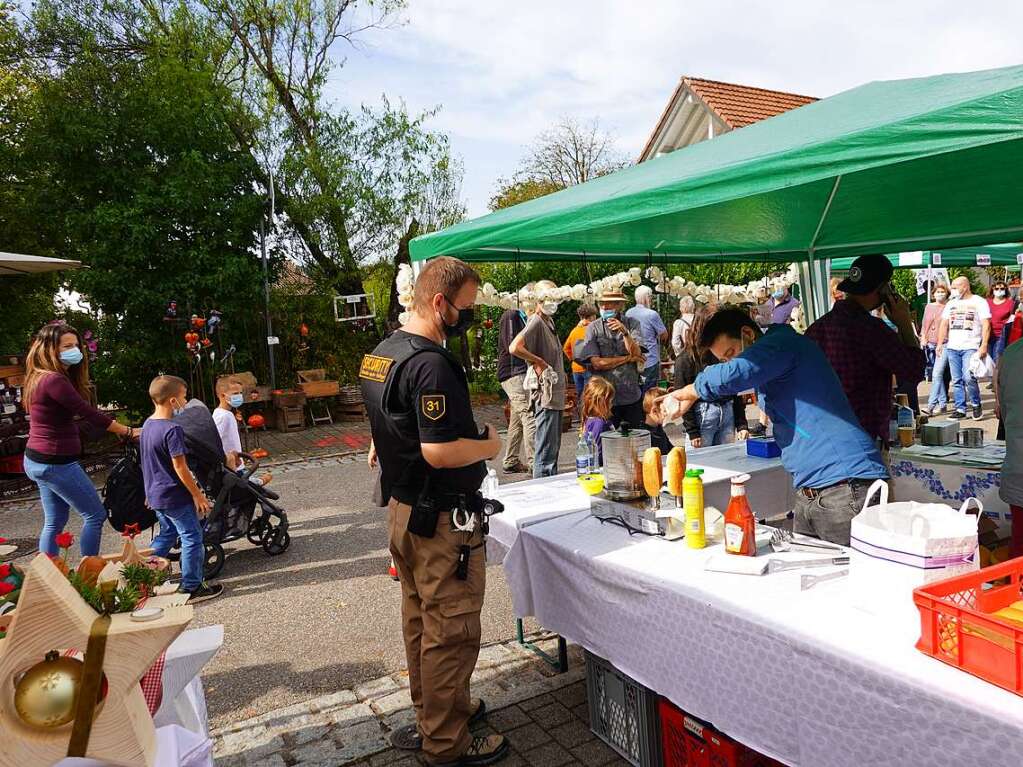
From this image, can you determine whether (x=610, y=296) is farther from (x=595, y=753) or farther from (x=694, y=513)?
(x=595, y=753)


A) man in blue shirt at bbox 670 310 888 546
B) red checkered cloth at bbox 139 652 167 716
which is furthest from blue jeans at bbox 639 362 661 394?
red checkered cloth at bbox 139 652 167 716

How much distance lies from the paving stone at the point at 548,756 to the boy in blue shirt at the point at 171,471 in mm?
2747

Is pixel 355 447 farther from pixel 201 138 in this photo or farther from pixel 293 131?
pixel 293 131

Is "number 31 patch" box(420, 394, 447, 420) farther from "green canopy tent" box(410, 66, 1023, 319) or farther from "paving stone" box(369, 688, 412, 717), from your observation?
"paving stone" box(369, 688, 412, 717)

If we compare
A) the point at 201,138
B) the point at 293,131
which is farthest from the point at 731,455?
the point at 293,131

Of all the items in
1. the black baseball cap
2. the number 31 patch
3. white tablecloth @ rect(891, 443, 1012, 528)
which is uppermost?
the black baseball cap

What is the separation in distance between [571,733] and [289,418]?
1014 cm

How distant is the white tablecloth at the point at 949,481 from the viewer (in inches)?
159

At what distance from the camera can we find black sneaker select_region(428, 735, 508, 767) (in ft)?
9.29

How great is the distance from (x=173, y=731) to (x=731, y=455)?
11.5 feet

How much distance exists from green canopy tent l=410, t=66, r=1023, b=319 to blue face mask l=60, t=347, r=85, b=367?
7.45 feet

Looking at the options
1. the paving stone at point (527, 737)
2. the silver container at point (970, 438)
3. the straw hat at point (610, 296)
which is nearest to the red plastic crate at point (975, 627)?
the paving stone at point (527, 737)

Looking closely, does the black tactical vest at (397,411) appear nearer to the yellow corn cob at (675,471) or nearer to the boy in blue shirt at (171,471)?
the yellow corn cob at (675,471)

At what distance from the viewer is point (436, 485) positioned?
8.81 feet
